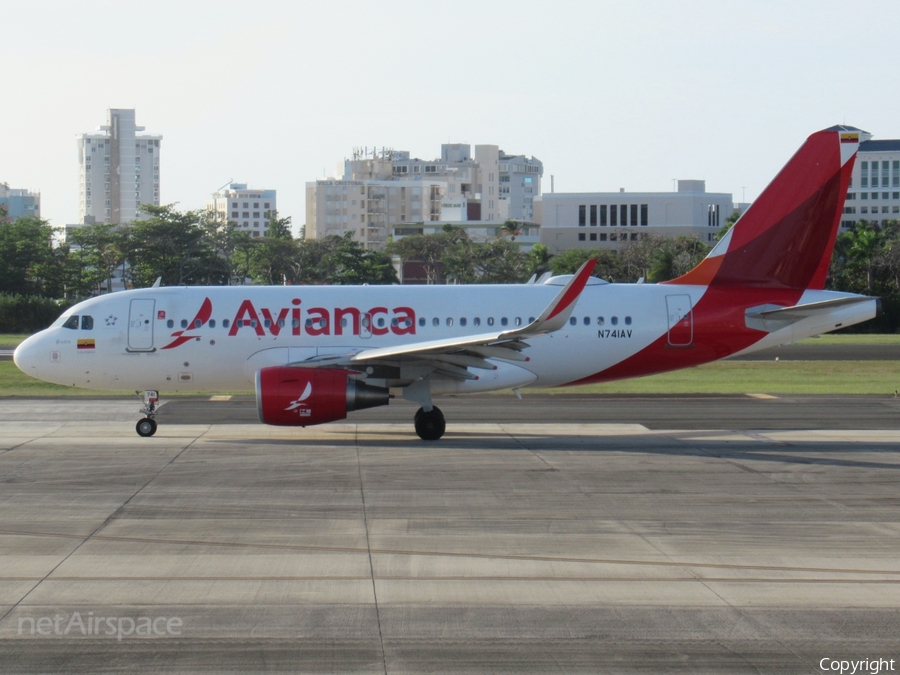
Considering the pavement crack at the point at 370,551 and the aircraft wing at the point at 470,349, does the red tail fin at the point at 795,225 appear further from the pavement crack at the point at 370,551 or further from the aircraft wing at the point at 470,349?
the pavement crack at the point at 370,551

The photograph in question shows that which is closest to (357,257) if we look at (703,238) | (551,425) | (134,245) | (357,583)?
(134,245)

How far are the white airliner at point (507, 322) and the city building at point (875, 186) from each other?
154 meters

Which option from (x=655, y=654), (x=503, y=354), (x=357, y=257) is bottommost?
(x=655, y=654)

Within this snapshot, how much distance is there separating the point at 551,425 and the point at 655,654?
16.3m

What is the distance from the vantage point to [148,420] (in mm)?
23531

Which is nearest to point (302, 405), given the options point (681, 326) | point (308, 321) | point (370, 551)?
point (308, 321)

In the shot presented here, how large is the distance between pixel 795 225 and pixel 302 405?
12091mm

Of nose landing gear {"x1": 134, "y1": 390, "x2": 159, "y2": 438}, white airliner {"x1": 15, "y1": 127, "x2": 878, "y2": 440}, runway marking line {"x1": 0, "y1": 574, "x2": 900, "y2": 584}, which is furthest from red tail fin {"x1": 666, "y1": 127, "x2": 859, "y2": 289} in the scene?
runway marking line {"x1": 0, "y1": 574, "x2": 900, "y2": 584}

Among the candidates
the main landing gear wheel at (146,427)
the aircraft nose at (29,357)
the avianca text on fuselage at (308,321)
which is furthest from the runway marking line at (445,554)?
the aircraft nose at (29,357)

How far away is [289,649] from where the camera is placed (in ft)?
30.9

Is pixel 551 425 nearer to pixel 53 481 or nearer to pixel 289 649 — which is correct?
pixel 53 481

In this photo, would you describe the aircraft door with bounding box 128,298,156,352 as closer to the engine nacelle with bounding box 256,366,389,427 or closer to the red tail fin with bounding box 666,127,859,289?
the engine nacelle with bounding box 256,366,389,427

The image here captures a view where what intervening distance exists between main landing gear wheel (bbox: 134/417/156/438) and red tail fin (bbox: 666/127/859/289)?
13122mm

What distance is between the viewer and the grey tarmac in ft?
31.1
